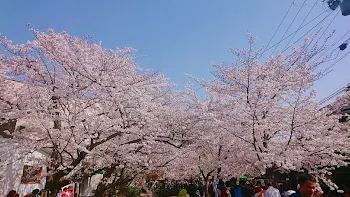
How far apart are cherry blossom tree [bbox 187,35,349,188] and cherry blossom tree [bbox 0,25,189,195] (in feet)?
7.88

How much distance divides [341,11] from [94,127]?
320 inches

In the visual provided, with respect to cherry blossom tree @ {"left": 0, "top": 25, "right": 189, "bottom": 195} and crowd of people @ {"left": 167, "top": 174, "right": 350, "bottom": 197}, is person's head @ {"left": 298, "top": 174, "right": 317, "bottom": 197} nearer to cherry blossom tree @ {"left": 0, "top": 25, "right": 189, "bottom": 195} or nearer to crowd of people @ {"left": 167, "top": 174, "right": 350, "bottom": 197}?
crowd of people @ {"left": 167, "top": 174, "right": 350, "bottom": 197}

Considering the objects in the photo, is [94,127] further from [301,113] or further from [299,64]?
[299,64]

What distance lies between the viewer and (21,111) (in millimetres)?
7242

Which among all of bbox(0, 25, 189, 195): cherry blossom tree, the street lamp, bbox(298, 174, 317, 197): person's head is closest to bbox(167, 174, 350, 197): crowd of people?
bbox(298, 174, 317, 197): person's head

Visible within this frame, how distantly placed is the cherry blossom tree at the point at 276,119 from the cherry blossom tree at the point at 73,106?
94.5 inches

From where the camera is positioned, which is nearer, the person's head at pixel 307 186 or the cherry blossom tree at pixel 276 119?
the person's head at pixel 307 186

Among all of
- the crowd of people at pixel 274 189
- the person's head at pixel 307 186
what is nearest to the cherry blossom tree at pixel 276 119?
the crowd of people at pixel 274 189

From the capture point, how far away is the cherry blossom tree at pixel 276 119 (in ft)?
26.9

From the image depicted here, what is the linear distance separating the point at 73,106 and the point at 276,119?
6811 mm

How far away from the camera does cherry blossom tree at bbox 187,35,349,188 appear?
8203mm

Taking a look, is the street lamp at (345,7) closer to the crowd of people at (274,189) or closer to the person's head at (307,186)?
the crowd of people at (274,189)

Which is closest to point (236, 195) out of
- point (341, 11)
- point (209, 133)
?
point (209, 133)

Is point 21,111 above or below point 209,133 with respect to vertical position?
above
